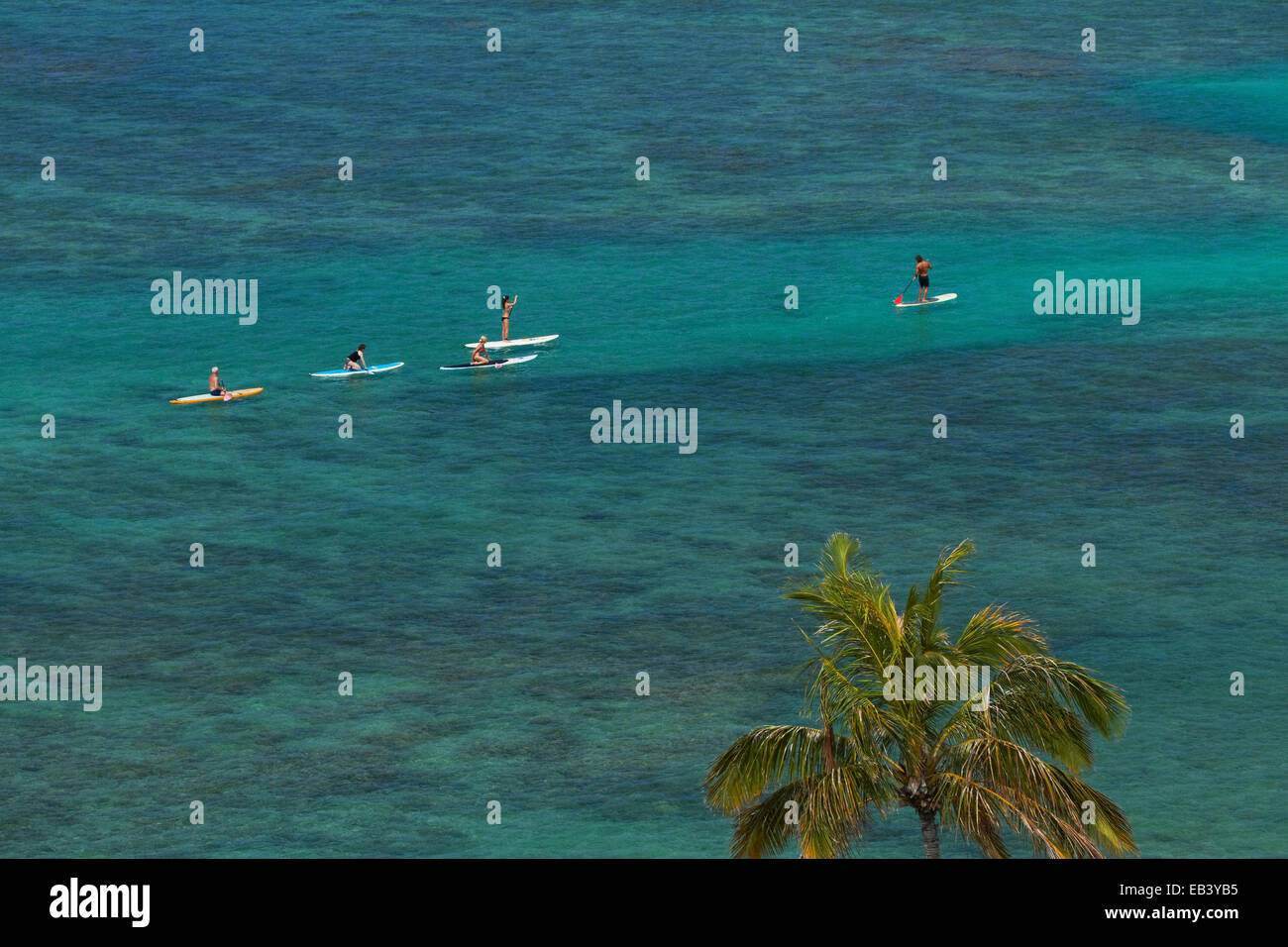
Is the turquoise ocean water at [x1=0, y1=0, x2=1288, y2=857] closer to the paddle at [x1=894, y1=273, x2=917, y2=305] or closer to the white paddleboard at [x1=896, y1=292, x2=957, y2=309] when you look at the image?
the white paddleboard at [x1=896, y1=292, x2=957, y2=309]

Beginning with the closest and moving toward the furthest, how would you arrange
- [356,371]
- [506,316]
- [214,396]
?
[214,396], [356,371], [506,316]

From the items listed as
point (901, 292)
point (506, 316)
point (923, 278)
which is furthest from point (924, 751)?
point (901, 292)

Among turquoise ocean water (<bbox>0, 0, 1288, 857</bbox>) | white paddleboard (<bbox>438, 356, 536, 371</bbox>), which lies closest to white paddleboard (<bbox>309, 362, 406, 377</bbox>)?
turquoise ocean water (<bbox>0, 0, 1288, 857</bbox>)

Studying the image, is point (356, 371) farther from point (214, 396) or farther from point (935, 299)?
point (935, 299)

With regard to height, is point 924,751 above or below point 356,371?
below

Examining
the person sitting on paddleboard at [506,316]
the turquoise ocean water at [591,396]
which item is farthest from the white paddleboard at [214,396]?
the person sitting on paddleboard at [506,316]
